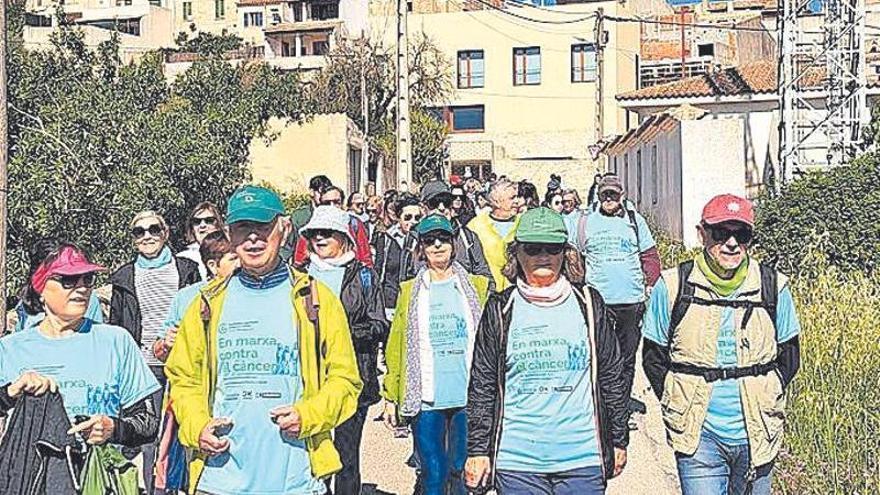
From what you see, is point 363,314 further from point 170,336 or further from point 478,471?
point 478,471

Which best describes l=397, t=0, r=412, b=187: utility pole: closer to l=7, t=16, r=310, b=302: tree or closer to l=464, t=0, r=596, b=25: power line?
l=7, t=16, r=310, b=302: tree

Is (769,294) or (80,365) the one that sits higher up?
(769,294)

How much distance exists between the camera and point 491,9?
206ft

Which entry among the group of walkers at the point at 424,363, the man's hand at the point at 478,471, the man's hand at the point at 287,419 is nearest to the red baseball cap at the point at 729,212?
the group of walkers at the point at 424,363

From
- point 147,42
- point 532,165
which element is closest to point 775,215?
point 532,165

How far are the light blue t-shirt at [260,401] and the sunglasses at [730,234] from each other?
5.96 feet

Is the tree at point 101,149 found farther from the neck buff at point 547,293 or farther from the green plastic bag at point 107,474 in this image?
the neck buff at point 547,293

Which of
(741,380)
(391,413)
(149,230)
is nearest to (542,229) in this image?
(741,380)

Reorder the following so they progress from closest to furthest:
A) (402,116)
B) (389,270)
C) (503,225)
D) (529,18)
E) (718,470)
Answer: (718,470)
(389,270)
(503,225)
(402,116)
(529,18)

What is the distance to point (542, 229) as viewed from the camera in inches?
201

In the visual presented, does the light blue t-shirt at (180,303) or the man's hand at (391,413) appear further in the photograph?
the man's hand at (391,413)

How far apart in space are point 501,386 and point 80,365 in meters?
1.54

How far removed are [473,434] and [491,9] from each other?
58.8m

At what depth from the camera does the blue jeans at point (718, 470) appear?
212 inches
